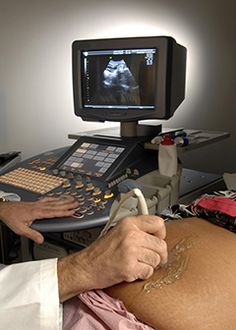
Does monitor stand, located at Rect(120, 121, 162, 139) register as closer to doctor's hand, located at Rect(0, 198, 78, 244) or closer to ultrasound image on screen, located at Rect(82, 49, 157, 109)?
ultrasound image on screen, located at Rect(82, 49, 157, 109)

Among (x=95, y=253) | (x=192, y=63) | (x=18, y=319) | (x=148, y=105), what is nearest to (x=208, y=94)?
(x=192, y=63)

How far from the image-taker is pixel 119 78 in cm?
138

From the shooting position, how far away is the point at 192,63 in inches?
78.0

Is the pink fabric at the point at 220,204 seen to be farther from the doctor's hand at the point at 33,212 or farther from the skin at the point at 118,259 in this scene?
the doctor's hand at the point at 33,212

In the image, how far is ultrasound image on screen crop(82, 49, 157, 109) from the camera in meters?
1.32

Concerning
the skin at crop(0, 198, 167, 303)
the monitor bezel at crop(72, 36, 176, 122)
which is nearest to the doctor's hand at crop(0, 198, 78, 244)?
the skin at crop(0, 198, 167, 303)

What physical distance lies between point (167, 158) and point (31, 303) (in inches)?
29.1

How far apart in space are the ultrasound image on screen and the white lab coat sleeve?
0.80 m

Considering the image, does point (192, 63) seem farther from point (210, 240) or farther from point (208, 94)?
→ point (210, 240)

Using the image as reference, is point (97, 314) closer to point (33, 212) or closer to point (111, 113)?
point (33, 212)

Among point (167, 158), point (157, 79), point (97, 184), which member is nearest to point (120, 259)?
point (97, 184)

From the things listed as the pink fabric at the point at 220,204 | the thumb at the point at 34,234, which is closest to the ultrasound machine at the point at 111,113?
the thumb at the point at 34,234

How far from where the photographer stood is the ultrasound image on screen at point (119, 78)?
1.32 metres

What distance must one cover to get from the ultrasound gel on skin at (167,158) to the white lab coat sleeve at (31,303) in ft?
2.21
